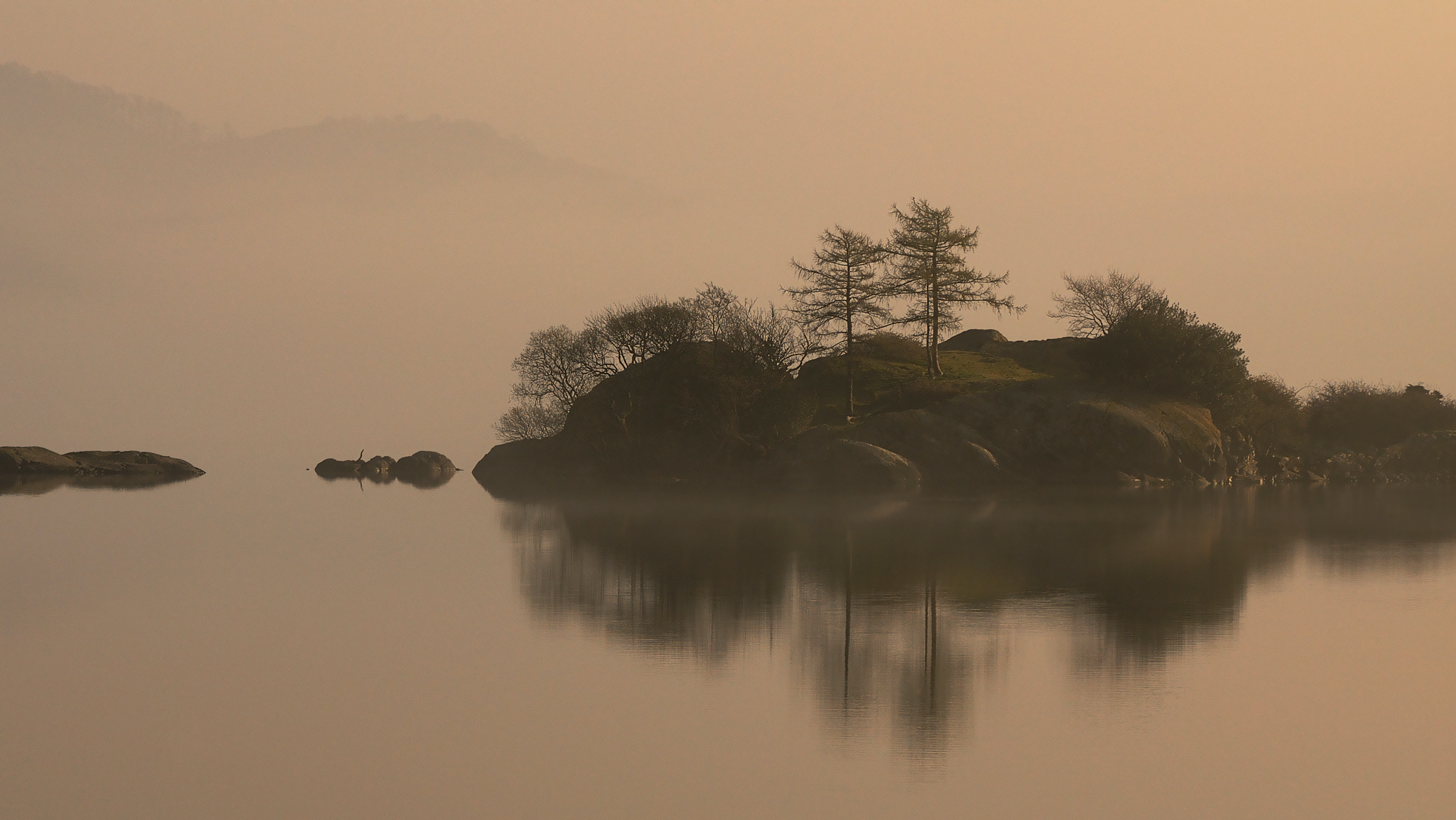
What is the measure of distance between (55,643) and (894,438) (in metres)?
46.1

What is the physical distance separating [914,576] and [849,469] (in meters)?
34.6

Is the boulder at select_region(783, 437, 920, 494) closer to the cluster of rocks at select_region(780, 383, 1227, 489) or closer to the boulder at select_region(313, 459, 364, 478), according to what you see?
the cluster of rocks at select_region(780, 383, 1227, 489)

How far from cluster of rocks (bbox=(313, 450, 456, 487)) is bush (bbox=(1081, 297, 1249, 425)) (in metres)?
43.8

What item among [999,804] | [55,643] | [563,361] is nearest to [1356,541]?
[999,804]

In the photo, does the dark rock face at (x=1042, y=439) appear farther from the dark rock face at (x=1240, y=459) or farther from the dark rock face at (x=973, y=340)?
the dark rock face at (x=973, y=340)

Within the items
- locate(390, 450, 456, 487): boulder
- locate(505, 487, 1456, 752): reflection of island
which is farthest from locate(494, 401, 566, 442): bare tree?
locate(505, 487, 1456, 752): reflection of island

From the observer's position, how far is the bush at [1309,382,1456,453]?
257 feet

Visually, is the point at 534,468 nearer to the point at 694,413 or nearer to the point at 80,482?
the point at 694,413

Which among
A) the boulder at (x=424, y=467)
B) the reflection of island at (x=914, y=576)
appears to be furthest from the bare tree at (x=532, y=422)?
the reflection of island at (x=914, y=576)

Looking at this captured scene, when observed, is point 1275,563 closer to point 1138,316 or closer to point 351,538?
point 351,538

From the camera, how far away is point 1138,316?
2482 inches

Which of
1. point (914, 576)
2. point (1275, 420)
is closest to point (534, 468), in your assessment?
point (1275, 420)

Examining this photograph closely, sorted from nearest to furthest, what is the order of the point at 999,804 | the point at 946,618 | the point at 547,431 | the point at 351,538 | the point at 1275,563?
1. the point at 999,804
2. the point at 946,618
3. the point at 1275,563
4. the point at 351,538
5. the point at 547,431

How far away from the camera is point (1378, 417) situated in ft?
260
